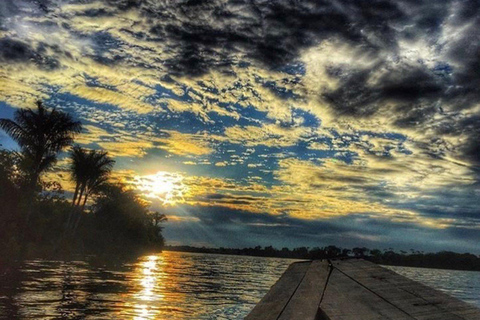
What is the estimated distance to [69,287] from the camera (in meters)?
12.1

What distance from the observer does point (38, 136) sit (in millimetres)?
25844

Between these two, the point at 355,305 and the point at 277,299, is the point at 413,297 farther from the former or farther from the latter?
the point at 277,299

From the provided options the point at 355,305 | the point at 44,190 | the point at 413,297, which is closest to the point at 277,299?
the point at 355,305

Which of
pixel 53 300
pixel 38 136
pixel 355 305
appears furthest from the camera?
pixel 38 136

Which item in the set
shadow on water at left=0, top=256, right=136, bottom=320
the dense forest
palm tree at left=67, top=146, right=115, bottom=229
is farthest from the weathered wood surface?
palm tree at left=67, top=146, right=115, bottom=229

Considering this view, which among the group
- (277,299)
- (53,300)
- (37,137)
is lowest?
(53,300)

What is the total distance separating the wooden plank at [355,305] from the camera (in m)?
2.21

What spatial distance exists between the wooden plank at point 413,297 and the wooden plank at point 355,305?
80mm

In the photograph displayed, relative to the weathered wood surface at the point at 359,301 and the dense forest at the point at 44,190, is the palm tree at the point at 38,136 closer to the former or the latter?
the dense forest at the point at 44,190

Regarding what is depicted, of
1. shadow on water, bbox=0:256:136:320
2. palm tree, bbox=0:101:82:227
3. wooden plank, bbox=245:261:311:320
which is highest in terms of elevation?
palm tree, bbox=0:101:82:227

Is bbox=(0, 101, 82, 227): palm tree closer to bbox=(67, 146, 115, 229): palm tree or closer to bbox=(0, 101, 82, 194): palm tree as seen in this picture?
bbox=(0, 101, 82, 194): palm tree

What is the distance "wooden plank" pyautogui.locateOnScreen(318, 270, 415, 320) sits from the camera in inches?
87.0

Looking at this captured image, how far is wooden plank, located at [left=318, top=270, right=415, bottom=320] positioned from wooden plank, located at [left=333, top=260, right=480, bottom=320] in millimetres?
80

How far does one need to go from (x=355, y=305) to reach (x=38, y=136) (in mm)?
28385
